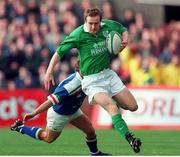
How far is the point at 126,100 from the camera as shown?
13484 millimetres

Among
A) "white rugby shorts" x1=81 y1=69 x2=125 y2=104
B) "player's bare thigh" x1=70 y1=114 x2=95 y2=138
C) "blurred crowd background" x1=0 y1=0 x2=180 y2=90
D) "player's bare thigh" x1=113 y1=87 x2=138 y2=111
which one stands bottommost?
"blurred crowd background" x1=0 y1=0 x2=180 y2=90

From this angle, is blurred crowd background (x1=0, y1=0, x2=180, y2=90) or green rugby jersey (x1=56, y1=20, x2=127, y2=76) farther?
blurred crowd background (x1=0, y1=0, x2=180, y2=90)

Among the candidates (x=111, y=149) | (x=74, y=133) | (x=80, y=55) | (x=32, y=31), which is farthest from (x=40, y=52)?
(x=80, y=55)

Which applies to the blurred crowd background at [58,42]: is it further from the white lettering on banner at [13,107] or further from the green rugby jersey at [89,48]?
the green rugby jersey at [89,48]

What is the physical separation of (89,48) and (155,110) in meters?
9.06

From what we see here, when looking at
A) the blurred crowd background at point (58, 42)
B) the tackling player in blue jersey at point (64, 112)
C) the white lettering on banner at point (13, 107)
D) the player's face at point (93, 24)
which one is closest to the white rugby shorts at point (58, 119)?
the tackling player in blue jersey at point (64, 112)

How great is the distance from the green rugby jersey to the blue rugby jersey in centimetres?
23

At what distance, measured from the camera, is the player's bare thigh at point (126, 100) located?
44.1 feet

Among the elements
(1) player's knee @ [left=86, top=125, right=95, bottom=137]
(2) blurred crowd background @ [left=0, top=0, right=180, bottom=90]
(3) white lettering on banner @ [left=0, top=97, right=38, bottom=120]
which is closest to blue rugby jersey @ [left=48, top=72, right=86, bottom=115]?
(1) player's knee @ [left=86, top=125, right=95, bottom=137]

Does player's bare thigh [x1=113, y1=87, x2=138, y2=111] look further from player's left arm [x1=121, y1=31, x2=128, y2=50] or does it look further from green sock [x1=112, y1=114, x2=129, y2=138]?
player's left arm [x1=121, y1=31, x2=128, y2=50]

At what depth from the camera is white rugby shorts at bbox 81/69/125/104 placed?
44.2 feet

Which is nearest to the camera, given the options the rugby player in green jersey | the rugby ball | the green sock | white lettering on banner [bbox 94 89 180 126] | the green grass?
the green sock

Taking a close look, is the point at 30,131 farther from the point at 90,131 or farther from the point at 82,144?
the point at 82,144

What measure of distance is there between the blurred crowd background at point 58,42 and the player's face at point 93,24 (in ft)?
33.1
